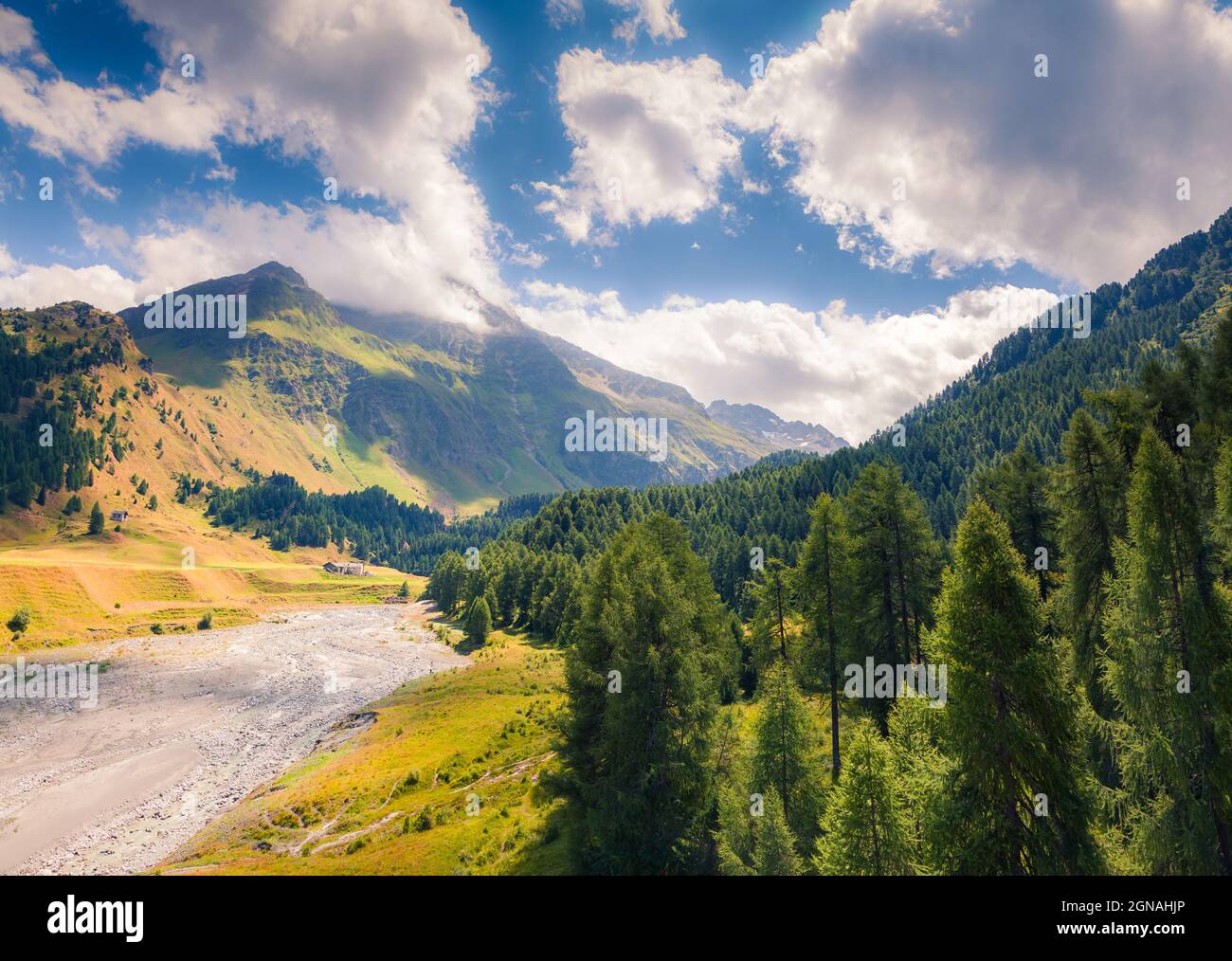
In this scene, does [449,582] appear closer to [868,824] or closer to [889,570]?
[889,570]

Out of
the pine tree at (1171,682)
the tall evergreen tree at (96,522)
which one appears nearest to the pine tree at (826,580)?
the pine tree at (1171,682)

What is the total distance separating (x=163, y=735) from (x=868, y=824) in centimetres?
7156

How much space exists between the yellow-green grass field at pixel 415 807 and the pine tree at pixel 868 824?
16295mm

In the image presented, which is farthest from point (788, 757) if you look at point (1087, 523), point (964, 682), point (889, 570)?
point (1087, 523)

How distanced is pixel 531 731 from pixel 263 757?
2572 centimetres

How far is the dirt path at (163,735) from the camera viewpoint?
39.8 meters

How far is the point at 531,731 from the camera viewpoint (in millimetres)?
53531

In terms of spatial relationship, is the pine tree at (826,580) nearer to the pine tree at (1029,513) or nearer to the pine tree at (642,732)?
the pine tree at (642,732)

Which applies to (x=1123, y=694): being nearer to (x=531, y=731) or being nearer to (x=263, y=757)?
(x=531, y=731)

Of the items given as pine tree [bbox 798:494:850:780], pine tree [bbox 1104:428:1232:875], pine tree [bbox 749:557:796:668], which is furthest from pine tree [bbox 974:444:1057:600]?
pine tree [bbox 1104:428:1232:875]

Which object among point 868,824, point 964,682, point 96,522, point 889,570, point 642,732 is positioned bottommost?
point 642,732

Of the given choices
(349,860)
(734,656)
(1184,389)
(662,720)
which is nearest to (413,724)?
(349,860)

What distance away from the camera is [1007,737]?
1534 cm

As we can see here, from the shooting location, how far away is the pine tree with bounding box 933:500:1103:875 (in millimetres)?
15336
